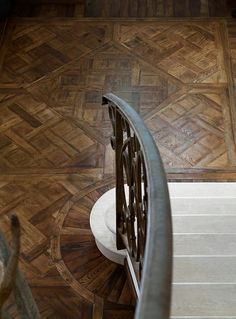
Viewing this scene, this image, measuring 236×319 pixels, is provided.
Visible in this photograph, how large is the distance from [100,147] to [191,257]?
43.5 inches

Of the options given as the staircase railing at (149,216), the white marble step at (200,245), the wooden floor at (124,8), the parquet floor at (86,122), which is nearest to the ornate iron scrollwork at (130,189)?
the staircase railing at (149,216)

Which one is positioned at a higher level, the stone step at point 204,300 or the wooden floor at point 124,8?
the wooden floor at point 124,8

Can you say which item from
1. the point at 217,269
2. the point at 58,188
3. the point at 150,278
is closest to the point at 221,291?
the point at 217,269

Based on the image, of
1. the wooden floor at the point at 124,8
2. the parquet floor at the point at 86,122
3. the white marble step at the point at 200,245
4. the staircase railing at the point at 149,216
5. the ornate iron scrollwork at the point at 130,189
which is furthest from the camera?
the wooden floor at the point at 124,8

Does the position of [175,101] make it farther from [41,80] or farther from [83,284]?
[83,284]

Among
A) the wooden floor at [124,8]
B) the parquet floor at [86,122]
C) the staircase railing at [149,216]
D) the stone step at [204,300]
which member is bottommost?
the stone step at [204,300]

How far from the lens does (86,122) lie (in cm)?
286

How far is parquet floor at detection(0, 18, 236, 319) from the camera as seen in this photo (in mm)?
2160

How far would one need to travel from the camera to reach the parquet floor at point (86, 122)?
2.16 metres

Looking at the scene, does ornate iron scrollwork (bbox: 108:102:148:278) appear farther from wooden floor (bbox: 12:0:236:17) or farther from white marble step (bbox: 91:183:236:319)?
wooden floor (bbox: 12:0:236:17)

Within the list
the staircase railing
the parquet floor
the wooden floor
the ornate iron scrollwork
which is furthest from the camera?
the wooden floor

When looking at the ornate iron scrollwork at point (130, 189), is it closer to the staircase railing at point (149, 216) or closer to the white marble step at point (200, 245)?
the staircase railing at point (149, 216)

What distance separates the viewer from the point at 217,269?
167cm

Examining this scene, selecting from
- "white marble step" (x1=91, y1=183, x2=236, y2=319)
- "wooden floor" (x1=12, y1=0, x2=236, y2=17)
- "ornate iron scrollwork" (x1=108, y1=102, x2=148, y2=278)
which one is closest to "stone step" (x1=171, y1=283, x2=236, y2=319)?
"white marble step" (x1=91, y1=183, x2=236, y2=319)
